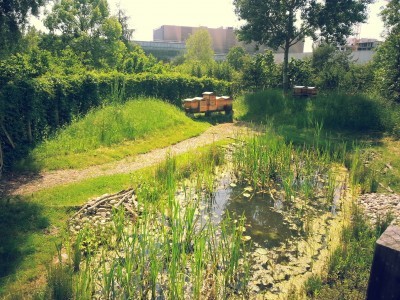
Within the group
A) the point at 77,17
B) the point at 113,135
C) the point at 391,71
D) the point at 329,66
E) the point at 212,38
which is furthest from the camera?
the point at 212,38

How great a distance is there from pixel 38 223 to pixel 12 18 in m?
6.10

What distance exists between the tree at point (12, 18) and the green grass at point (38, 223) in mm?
4523

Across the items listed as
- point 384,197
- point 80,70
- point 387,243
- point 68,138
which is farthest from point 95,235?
point 80,70

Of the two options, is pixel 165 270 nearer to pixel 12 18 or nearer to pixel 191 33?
pixel 12 18

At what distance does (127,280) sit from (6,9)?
819 cm

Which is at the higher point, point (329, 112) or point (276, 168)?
point (329, 112)

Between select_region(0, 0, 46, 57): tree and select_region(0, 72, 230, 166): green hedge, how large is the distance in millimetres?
920

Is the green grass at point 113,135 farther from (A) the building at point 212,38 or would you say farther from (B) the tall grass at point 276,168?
(A) the building at point 212,38

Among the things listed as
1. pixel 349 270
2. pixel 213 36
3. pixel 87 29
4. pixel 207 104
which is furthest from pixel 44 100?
pixel 213 36

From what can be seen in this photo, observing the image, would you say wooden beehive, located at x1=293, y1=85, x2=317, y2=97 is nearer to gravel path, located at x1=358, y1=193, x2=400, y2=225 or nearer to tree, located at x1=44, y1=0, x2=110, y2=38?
gravel path, located at x1=358, y1=193, x2=400, y2=225

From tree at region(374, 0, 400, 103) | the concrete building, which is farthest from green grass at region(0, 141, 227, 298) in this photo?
the concrete building

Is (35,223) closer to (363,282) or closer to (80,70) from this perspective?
(363,282)

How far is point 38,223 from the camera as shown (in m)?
5.88

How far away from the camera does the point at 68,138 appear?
10.3 meters
